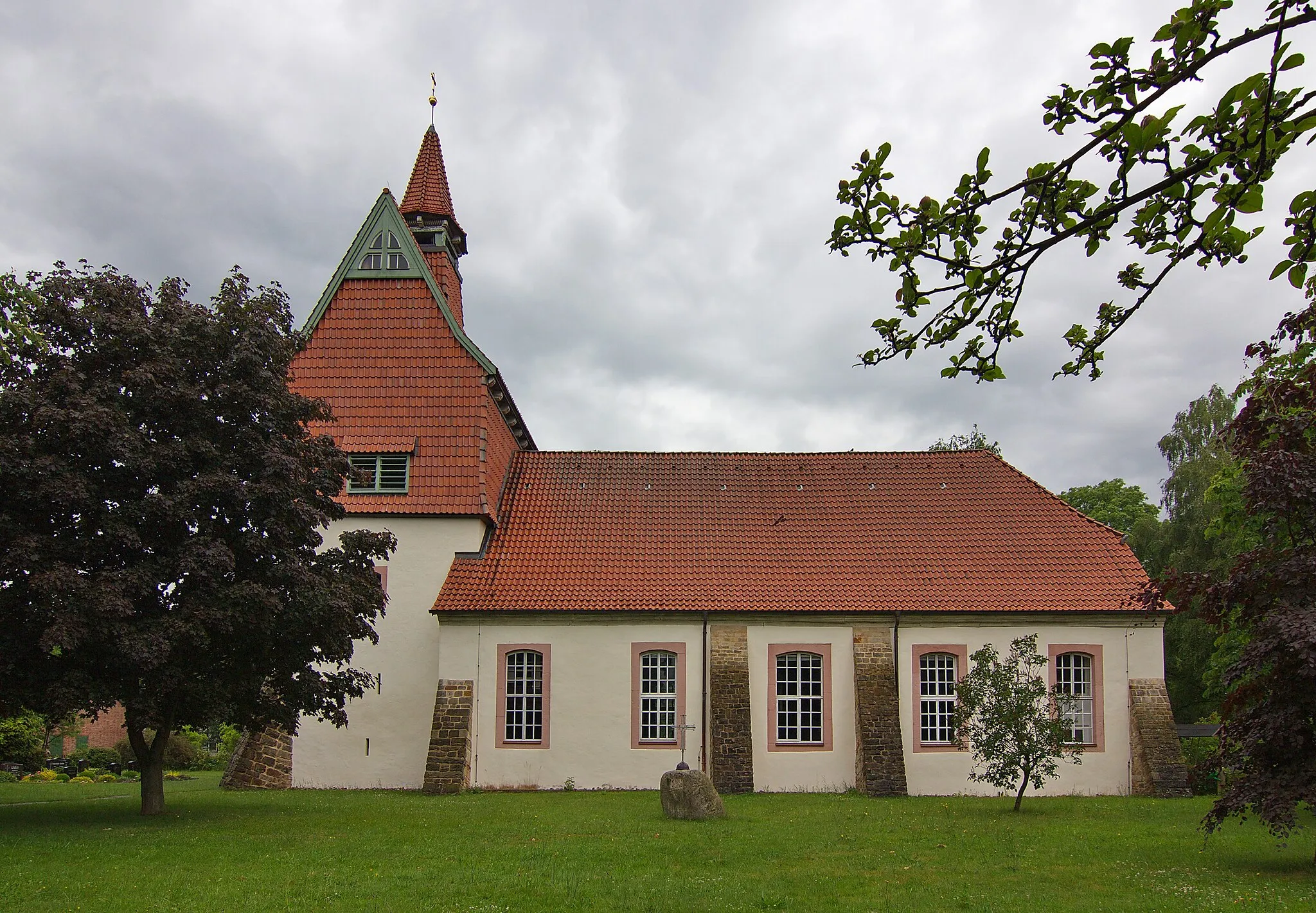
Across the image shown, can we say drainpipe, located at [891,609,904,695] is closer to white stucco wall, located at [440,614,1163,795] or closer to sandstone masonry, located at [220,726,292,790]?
white stucco wall, located at [440,614,1163,795]

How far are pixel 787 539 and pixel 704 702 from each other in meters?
4.56

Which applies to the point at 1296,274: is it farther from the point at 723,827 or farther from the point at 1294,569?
the point at 723,827

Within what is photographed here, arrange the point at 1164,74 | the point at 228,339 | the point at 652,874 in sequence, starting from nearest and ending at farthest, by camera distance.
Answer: the point at 1164,74
the point at 652,874
the point at 228,339

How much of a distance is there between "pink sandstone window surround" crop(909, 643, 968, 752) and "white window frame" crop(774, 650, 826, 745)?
202cm

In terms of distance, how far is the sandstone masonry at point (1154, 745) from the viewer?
76.0 feet

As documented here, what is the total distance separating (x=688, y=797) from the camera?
59.7 feet

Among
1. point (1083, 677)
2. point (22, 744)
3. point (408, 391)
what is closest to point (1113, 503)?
point (1083, 677)

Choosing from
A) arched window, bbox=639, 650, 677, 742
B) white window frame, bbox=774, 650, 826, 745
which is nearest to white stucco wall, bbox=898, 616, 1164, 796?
white window frame, bbox=774, 650, 826, 745

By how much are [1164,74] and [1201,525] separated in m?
34.3

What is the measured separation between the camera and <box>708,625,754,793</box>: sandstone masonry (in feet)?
75.6

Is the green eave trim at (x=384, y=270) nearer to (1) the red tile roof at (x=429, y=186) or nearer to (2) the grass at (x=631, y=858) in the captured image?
(1) the red tile roof at (x=429, y=186)

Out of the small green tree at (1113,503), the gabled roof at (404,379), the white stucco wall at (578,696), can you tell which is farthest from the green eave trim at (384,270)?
the small green tree at (1113,503)

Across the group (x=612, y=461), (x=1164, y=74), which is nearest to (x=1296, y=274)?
(x=1164, y=74)

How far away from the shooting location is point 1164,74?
434cm
